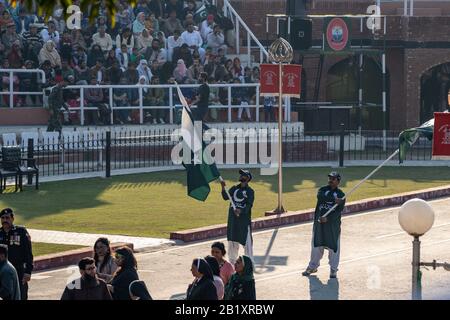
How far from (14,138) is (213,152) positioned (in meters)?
5.25

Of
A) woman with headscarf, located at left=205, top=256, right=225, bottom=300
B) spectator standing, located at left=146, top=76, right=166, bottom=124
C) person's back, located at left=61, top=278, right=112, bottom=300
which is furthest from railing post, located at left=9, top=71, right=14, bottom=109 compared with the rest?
person's back, located at left=61, top=278, right=112, bottom=300

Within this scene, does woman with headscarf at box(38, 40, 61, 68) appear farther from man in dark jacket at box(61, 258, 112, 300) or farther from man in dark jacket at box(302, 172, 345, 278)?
man in dark jacket at box(61, 258, 112, 300)

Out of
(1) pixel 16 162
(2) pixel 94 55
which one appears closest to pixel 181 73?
(2) pixel 94 55

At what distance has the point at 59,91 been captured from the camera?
32.5m

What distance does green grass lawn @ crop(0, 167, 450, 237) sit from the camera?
79.4ft

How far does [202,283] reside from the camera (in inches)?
543

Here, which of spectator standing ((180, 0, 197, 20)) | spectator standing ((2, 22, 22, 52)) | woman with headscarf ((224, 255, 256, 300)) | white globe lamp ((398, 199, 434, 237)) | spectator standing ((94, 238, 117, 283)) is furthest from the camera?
spectator standing ((180, 0, 197, 20))

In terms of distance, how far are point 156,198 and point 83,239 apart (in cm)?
524

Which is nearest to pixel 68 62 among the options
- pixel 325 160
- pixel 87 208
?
pixel 325 160

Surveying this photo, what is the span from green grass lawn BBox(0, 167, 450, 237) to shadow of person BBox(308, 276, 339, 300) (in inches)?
169

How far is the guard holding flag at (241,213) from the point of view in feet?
65.9

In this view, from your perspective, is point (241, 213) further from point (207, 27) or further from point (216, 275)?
point (207, 27)

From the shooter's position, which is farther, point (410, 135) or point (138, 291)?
point (410, 135)
